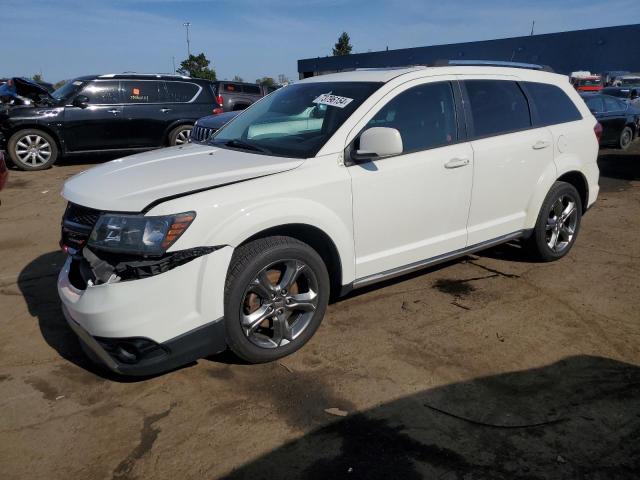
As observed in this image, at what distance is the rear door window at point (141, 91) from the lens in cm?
1089

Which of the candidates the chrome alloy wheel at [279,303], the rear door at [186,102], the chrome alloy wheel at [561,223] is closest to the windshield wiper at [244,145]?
the chrome alloy wheel at [279,303]

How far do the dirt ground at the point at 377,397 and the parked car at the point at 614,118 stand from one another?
9.57 meters

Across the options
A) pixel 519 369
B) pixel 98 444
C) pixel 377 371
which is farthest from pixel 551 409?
pixel 98 444

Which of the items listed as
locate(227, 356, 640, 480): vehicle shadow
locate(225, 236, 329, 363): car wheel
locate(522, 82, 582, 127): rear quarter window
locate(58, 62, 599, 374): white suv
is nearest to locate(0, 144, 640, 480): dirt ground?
locate(227, 356, 640, 480): vehicle shadow

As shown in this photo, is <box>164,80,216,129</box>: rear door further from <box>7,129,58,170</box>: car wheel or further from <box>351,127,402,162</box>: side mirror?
<box>351,127,402,162</box>: side mirror

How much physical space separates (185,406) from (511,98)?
3603 mm

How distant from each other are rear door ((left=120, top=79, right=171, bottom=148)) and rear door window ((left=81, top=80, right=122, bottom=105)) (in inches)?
6.1

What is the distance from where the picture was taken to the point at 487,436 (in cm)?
263

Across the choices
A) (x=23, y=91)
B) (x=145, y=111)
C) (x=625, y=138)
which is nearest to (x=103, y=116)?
(x=145, y=111)

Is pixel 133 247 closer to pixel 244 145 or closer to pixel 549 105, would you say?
pixel 244 145

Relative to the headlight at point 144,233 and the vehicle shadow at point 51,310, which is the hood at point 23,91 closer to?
the vehicle shadow at point 51,310

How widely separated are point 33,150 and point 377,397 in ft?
32.0

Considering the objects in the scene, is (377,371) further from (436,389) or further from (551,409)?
(551,409)

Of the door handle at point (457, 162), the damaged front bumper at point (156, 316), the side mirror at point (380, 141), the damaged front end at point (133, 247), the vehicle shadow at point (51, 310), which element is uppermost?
the side mirror at point (380, 141)
